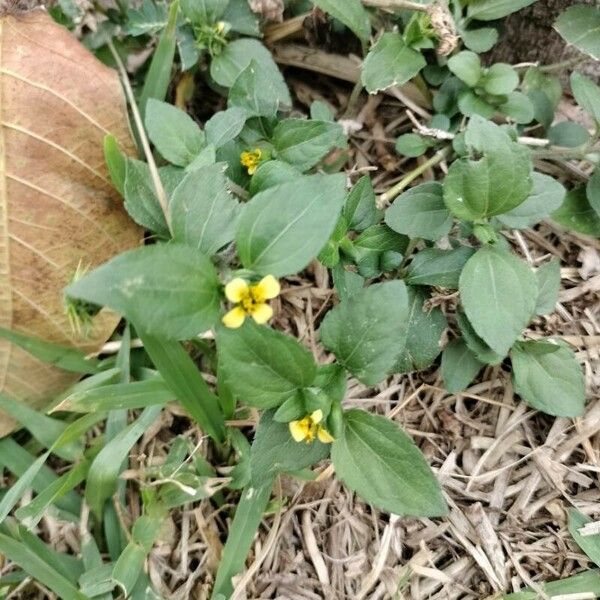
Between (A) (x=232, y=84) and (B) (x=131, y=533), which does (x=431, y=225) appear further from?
(B) (x=131, y=533)

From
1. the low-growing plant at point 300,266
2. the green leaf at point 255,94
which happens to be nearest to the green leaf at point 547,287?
the low-growing plant at point 300,266

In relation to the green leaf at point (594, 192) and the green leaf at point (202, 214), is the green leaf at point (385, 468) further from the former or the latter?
the green leaf at point (594, 192)

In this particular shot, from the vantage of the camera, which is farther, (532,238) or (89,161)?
(532,238)

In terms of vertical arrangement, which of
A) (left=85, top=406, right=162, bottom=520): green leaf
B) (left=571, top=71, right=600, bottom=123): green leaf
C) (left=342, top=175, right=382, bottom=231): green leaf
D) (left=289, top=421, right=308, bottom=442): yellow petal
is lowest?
(left=85, top=406, right=162, bottom=520): green leaf

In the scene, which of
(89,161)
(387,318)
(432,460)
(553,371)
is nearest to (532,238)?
(553,371)

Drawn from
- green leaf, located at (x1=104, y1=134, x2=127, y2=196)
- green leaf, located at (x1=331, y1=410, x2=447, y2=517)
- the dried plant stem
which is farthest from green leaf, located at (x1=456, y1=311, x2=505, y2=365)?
green leaf, located at (x1=104, y1=134, x2=127, y2=196)

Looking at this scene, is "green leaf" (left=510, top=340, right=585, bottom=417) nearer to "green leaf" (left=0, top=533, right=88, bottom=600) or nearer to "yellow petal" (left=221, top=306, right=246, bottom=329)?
"yellow petal" (left=221, top=306, right=246, bottom=329)
